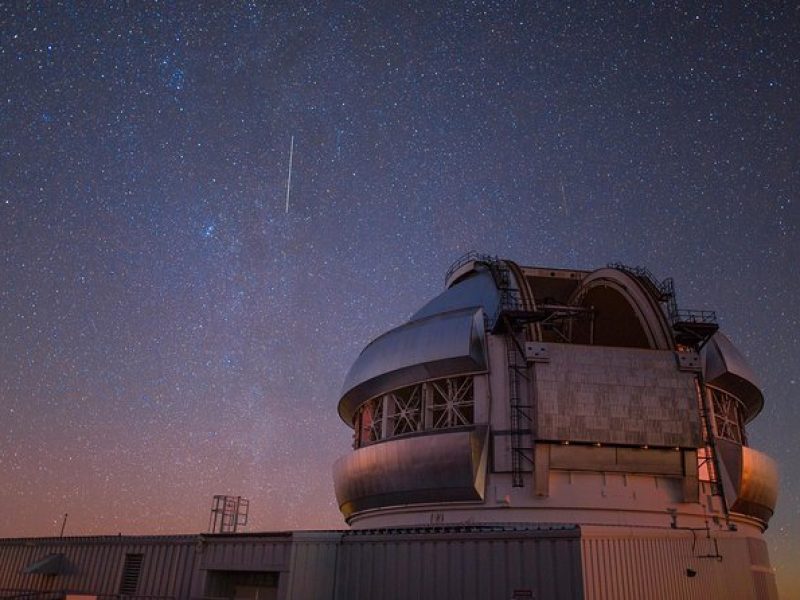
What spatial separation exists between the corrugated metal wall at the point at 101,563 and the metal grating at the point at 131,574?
16cm

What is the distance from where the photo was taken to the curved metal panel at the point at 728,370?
31.0 meters

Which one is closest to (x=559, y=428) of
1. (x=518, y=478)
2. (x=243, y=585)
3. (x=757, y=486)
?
(x=518, y=478)

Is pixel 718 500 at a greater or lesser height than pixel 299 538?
greater

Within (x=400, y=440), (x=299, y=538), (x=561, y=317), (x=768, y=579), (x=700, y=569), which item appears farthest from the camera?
(x=561, y=317)

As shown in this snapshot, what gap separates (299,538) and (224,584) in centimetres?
376

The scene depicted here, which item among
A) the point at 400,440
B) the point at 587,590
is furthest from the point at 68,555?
the point at 587,590

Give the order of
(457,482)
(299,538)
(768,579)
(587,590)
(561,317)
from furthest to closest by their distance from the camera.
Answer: (561,317) → (457,482) → (768,579) → (299,538) → (587,590)

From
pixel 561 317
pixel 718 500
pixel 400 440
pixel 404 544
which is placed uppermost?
pixel 561 317

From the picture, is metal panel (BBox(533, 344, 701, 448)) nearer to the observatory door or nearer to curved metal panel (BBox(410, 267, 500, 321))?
curved metal panel (BBox(410, 267, 500, 321))

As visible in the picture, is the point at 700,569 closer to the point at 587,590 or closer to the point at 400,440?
the point at 587,590

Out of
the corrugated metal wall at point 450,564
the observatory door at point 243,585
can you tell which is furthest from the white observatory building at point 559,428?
the observatory door at point 243,585

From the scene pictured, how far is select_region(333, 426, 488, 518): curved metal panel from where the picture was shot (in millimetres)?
27234

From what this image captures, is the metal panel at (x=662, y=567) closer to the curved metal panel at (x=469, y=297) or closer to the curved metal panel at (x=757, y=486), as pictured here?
the curved metal panel at (x=757, y=486)

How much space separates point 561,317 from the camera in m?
33.1
